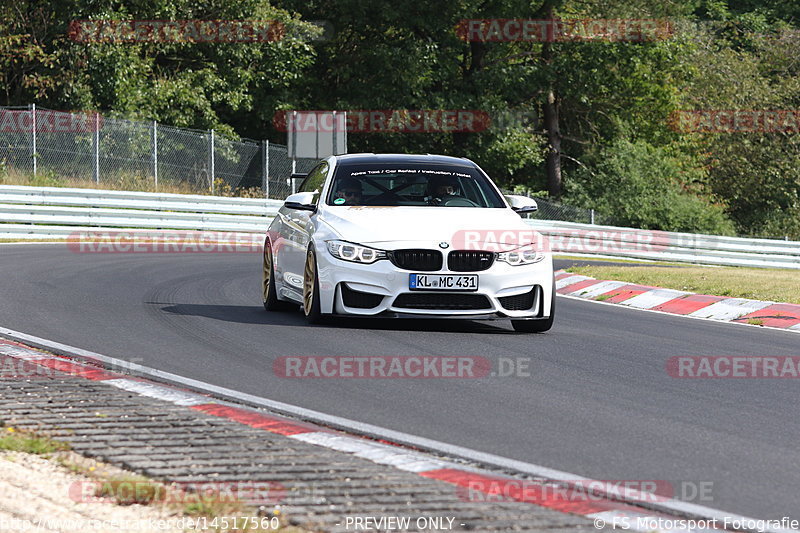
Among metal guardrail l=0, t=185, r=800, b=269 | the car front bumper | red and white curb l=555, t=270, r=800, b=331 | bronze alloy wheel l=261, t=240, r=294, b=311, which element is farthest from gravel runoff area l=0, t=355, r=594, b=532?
metal guardrail l=0, t=185, r=800, b=269

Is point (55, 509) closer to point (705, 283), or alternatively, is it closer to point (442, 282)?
point (442, 282)

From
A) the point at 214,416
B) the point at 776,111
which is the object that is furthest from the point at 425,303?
the point at 776,111

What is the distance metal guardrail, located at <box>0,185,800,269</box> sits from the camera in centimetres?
2620

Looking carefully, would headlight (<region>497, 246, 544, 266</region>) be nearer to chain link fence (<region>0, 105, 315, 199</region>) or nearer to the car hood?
the car hood

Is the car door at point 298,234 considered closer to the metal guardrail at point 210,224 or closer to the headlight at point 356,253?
the headlight at point 356,253

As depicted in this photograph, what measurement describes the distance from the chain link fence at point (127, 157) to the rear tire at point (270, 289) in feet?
51.4

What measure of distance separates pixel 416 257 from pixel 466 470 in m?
5.22

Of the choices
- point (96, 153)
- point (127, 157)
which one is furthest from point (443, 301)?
point (127, 157)

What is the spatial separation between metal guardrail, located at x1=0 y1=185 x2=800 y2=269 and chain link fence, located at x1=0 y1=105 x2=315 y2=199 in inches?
64.7

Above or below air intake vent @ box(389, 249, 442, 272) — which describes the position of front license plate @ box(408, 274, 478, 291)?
below

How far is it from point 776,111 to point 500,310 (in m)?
45.0

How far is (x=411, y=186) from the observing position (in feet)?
39.1

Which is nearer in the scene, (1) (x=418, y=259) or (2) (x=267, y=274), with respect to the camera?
(1) (x=418, y=259)

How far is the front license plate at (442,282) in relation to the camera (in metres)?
10.6
